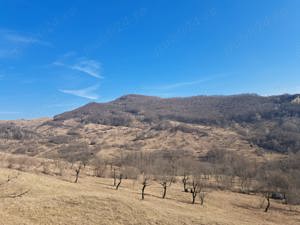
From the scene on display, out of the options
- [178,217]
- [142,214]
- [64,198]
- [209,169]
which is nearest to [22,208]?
[64,198]

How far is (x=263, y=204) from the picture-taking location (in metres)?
66.8

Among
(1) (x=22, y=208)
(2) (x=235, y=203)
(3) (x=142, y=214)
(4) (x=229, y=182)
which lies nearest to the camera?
(1) (x=22, y=208)

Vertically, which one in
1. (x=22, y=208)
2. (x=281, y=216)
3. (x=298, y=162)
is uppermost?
(x=298, y=162)

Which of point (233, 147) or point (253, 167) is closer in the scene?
point (253, 167)

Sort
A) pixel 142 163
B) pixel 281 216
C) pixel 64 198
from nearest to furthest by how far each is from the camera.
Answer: pixel 64 198 → pixel 281 216 → pixel 142 163

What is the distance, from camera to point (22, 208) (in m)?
35.5

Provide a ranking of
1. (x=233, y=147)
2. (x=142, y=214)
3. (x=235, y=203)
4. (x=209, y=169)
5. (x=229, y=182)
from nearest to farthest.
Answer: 1. (x=142, y=214)
2. (x=235, y=203)
3. (x=229, y=182)
4. (x=209, y=169)
5. (x=233, y=147)

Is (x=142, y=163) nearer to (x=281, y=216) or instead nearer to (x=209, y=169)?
(x=209, y=169)

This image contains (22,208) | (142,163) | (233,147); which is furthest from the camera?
(233,147)

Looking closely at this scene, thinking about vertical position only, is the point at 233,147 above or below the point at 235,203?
above

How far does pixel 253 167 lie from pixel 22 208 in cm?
10616

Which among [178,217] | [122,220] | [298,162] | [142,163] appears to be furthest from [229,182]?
[122,220]

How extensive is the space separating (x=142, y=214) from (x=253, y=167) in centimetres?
9499

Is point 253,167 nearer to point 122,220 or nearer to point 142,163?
point 142,163
